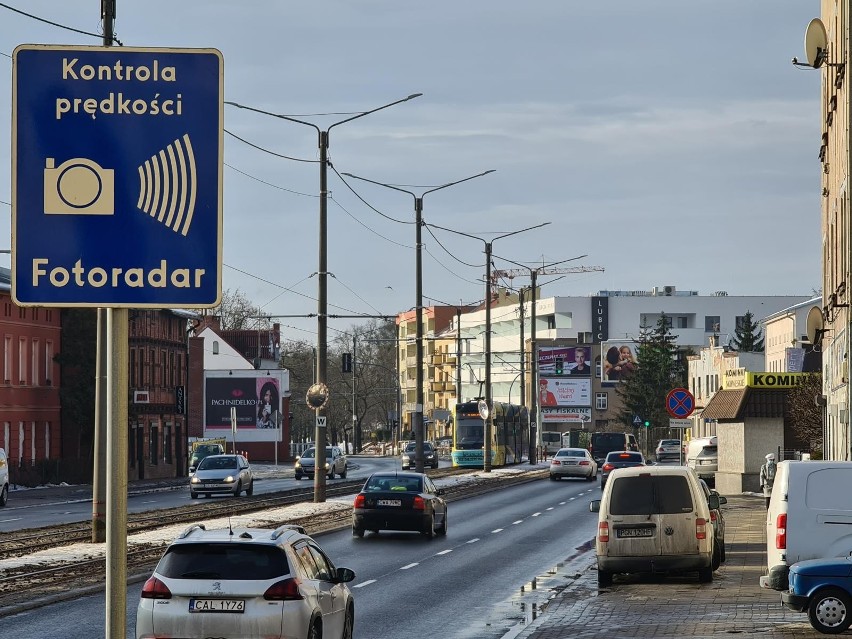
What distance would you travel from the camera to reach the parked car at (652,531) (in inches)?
911

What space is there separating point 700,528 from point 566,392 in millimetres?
139722

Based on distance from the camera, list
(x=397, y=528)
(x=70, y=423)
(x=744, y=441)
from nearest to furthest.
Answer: (x=397, y=528), (x=744, y=441), (x=70, y=423)

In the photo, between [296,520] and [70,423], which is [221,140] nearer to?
[296,520]

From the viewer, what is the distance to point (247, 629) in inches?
513

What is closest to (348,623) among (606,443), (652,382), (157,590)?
(157,590)

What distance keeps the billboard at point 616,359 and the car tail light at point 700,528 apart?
140 meters

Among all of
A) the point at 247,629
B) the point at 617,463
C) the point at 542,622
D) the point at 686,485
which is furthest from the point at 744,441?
the point at 247,629

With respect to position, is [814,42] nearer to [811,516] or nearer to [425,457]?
[811,516]

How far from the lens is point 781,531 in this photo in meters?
18.2

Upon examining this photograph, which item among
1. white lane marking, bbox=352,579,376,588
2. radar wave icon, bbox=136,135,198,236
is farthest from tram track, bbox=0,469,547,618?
radar wave icon, bbox=136,135,198,236

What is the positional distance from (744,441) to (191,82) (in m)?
46.9

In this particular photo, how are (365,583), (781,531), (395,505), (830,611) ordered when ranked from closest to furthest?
(830,611) → (781,531) → (365,583) → (395,505)

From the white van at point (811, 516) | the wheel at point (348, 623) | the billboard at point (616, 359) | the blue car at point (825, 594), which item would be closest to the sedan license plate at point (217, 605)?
the wheel at point (348, 623)

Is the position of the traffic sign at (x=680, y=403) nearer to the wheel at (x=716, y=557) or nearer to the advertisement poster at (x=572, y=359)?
the wheel at (x=716, y=557)
